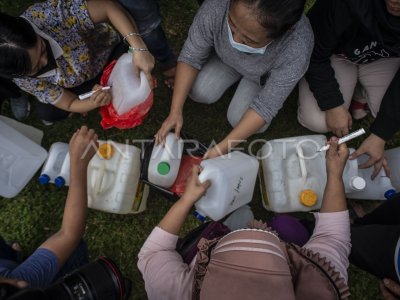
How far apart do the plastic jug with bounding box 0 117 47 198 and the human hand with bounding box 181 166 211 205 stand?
1039 millimetres

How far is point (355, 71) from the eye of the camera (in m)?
1.99

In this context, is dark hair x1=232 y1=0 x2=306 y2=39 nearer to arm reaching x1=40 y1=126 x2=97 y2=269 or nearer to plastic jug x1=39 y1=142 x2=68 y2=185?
arm reaching x1=40 y1=126 x2=97 y2=269

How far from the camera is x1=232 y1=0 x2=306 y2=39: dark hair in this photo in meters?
1.21

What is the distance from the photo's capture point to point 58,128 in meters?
2.25

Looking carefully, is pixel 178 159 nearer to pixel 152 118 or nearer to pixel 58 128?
pixel 152 118

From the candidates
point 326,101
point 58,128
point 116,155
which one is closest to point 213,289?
point 116,155

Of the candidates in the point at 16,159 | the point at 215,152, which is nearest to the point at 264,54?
the point at 215,152

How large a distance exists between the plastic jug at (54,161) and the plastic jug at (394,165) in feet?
6.27

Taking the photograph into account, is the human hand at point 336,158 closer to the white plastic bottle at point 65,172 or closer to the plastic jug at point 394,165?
the plastic jug at point 394,165

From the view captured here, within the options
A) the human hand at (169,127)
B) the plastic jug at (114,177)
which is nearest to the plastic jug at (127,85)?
the human hand at (169,127)

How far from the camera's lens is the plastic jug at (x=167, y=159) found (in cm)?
176

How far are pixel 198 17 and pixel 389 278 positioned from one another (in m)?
1.46

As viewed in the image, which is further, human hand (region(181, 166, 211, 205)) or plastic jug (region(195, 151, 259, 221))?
plastic jug (region(195, 151, 259, 221))

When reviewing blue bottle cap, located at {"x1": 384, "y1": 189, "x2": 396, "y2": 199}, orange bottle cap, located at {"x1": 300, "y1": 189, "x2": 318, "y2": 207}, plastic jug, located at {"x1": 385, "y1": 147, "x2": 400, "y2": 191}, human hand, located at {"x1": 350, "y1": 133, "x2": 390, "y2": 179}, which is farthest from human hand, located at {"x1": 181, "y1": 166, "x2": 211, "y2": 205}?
plastic jug, located at {"x1": 385, "y1": 147, "x2": 400, "y2": 191}
